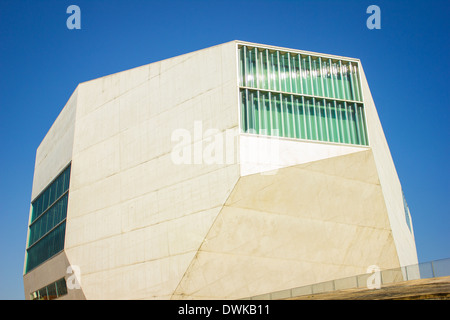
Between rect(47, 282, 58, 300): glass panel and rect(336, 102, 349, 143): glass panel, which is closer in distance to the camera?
rect(336, 102, 349, 143): glass panel

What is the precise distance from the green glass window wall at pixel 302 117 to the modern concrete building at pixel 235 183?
57 mm

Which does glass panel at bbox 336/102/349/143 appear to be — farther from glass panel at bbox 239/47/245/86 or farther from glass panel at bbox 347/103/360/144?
glass panel at bbox 239/47/245/86

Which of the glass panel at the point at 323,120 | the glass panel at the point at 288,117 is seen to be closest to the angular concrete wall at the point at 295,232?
the glass panel at the point at 323,120

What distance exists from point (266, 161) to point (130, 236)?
8.80 m

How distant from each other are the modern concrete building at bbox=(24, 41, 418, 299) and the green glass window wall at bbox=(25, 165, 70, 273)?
12.9 feet

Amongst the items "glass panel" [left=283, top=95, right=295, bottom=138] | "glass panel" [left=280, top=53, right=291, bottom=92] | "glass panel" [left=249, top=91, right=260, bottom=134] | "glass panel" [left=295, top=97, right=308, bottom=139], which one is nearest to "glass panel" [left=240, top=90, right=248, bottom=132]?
"glass panel" [left=249, top=91, right=260, bottom=134]

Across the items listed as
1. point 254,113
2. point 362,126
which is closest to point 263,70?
point 254,113

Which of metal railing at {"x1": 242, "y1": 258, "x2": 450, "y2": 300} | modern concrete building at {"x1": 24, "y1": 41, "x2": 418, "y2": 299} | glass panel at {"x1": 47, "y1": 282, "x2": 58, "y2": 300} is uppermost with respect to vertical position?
modern concrete building at {"x1": 24, "y1": 41, "x2": 418, "y2": 299}

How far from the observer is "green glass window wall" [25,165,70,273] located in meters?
32.8

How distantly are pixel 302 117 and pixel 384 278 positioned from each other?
9.17m
